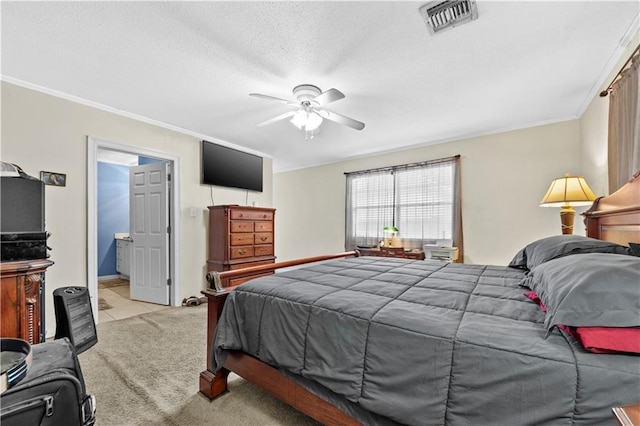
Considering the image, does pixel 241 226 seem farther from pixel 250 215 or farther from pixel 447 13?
pixel 447 13

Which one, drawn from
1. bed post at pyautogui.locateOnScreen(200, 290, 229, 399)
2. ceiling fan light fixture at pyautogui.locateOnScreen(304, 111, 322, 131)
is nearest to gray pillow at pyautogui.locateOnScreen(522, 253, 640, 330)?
bed post at pyautogui.locateOnScreen(200, 290, 229, 399)

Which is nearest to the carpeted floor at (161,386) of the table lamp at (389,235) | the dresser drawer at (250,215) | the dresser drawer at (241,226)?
the dresser drawer at (241,226)

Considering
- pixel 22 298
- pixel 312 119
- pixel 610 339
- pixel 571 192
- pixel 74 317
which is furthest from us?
pixel 312 119

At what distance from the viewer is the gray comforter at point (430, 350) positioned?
840mm

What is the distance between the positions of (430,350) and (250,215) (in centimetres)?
352

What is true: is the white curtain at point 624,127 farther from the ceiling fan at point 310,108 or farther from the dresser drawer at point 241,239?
the dresser drawer at point 241,239

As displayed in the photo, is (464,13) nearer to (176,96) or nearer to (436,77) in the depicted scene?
(436,77)

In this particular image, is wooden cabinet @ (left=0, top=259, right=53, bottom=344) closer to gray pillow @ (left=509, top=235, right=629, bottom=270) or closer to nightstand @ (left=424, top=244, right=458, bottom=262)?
gray pillow @ (left=509, top=235, right=629, bottom=270)

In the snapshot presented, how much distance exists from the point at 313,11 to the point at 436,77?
4.37 feet

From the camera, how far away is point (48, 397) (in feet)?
3.03

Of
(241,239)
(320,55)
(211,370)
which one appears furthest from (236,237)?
(320,55)

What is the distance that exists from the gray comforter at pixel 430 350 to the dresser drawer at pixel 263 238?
254cm

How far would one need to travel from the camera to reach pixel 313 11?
1.71 metres

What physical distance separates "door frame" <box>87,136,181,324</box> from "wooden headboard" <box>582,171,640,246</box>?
4.50 m
